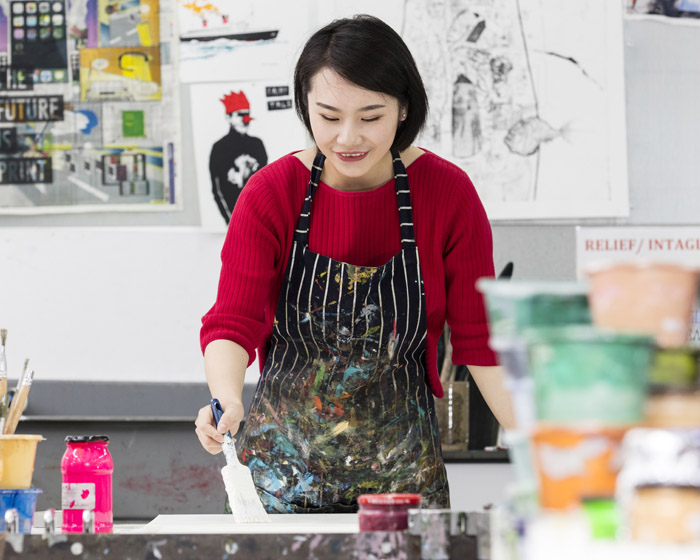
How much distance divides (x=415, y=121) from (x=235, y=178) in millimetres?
841

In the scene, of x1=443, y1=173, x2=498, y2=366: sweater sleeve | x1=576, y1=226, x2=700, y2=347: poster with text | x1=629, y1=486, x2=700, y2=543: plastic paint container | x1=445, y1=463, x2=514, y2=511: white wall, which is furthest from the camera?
x1=576, y1=226, x2=700, y2=347: poster with text

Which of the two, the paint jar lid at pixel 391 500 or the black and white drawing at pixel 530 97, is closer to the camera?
the paint jar lid at pixel 391 500

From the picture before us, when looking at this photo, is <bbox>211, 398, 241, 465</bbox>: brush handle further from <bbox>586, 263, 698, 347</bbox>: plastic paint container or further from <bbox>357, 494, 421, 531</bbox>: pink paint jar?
<bbox>586, 263, 698, 347</bbox>: plastic paint container

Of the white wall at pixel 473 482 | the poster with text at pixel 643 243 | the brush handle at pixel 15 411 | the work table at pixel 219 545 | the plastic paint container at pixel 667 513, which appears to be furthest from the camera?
the poster with text at pixel 643 243

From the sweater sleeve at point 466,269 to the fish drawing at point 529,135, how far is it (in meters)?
0.78

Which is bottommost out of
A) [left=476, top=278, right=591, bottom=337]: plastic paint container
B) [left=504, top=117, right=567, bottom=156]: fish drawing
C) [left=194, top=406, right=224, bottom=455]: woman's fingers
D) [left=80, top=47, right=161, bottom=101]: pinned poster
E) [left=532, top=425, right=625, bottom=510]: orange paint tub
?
[left=194, top=406, right=224, bottom=455]: woman's fingers

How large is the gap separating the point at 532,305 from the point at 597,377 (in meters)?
0.06

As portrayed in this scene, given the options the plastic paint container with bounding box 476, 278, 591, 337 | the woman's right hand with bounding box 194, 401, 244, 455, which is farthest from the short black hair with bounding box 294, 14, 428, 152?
the plastic paint container with bounding box 476, 278, 591, 337

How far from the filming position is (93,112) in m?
2.32

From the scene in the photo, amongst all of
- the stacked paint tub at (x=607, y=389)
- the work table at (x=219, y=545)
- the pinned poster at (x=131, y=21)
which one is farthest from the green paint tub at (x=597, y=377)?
the pinned poster at (x=131, y=21)

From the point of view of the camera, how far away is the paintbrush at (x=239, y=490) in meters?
1.20

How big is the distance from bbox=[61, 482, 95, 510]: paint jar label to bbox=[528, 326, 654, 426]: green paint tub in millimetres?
770

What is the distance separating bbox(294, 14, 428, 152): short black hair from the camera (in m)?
1.40

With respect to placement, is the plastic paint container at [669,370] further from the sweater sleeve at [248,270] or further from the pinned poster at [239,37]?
the pinned poster at [239,37]
